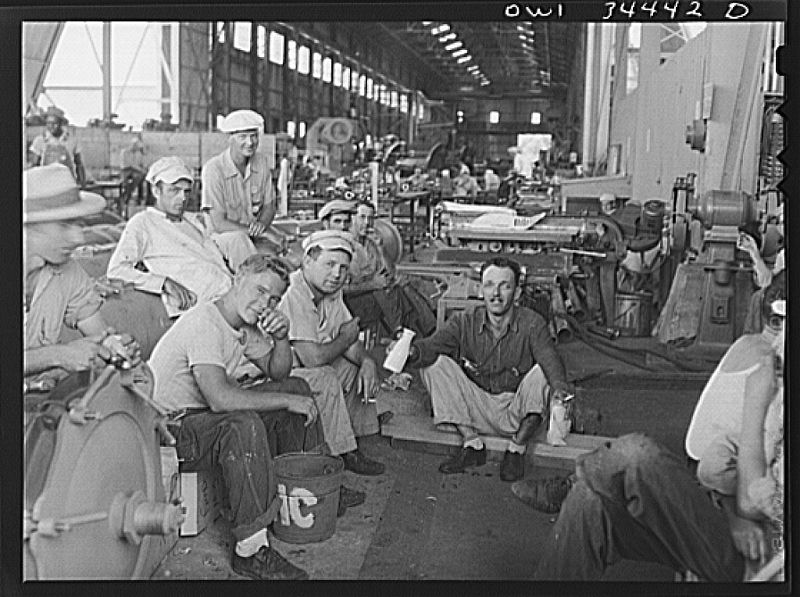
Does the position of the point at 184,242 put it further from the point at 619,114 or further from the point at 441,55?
the point at 619,114

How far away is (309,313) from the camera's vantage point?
89.9 inches

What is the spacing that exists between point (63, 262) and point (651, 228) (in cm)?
110

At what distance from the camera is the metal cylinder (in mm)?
2213

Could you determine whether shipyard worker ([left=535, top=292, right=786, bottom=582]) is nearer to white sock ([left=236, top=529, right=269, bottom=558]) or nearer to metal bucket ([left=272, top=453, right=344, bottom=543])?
metal bucket ([left=272, top=453, right=344, bottom=543])

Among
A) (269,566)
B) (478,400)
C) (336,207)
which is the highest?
(336,207)

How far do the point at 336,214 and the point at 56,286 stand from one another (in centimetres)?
54

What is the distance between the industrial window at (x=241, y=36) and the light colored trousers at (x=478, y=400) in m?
0.69

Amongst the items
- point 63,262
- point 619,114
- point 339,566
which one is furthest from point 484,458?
point 63,262

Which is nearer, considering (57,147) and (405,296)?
(57,147)

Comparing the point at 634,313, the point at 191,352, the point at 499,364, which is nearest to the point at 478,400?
the point at 499,364

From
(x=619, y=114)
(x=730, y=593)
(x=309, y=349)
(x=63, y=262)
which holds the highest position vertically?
(x=619, y=114)

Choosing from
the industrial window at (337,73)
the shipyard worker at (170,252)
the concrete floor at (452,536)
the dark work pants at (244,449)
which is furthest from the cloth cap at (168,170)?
the concrete floor at (452,536)

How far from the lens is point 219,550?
7.46ft

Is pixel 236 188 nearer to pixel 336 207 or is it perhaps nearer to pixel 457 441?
Answer: pixel 336 207
